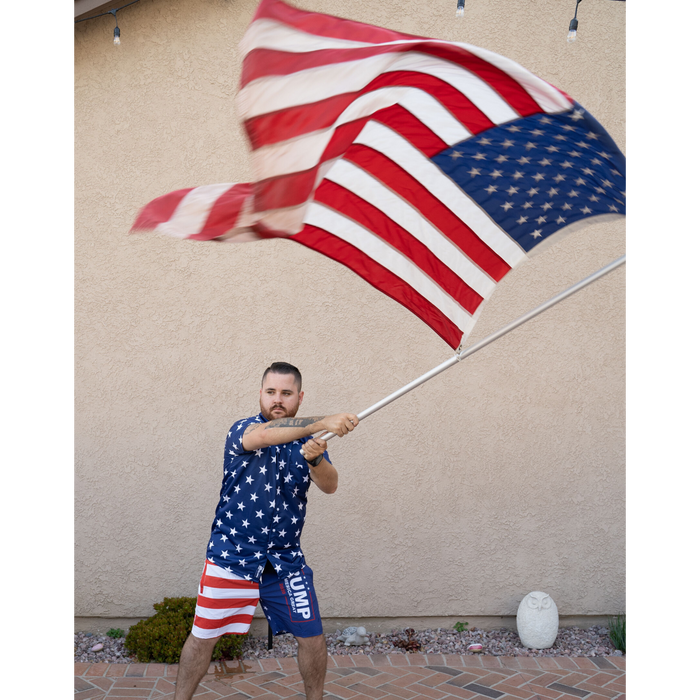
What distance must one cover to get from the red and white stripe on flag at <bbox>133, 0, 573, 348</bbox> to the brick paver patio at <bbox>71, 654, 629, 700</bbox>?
2.34m

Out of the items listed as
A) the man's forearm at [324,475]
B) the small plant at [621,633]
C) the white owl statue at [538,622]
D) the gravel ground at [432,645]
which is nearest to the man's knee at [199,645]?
the man's forearm at [324,475]

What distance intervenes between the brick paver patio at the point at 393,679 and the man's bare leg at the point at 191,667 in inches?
26.5

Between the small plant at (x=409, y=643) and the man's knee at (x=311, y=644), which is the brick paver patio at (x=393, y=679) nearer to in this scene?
the small plant at (x=409, y=643)

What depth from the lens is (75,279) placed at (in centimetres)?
473

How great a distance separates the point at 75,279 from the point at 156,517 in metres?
1.83

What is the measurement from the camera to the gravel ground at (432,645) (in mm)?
4469

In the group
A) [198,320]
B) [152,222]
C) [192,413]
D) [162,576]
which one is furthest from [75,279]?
[152,222]

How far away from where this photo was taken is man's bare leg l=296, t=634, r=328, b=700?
3.27 meters

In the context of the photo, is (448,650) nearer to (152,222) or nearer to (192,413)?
(192,413)

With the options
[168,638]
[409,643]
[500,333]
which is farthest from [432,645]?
[500,333]

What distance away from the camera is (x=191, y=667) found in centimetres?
323

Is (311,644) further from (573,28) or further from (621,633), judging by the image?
(573,28)

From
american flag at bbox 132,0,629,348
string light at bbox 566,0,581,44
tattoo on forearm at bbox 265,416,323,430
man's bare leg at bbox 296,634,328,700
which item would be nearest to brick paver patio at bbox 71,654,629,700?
man's bare leg at bbox 296,634,328,700

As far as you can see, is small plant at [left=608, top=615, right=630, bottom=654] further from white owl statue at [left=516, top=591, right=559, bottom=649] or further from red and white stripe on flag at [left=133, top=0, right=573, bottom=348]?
red and white stripe on flag at [left=133, top=0, right=573, bottom=348]
